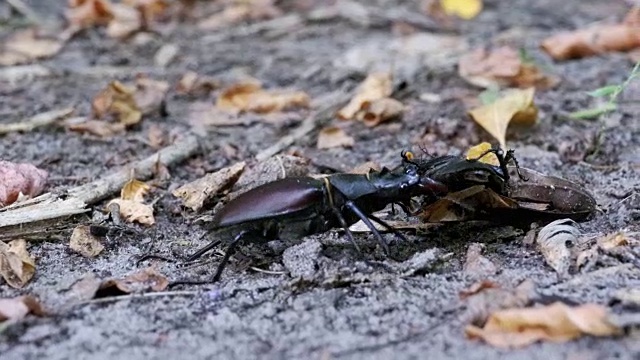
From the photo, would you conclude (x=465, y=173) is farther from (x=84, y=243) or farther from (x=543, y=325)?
(x=84, y=243)

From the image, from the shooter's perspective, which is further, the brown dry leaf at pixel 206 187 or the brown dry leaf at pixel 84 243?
the brown dry leaf at pixel 206 187

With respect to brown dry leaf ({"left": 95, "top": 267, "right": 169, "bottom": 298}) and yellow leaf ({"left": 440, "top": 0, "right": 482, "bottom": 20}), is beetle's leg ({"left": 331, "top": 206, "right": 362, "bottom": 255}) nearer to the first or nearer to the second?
brown dry leaf ({"left": 95, "top": 267, "right": 169, "bottom": 298})

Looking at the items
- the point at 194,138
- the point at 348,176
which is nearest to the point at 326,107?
the point at 194,138

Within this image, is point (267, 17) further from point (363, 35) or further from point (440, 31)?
point (440, 31)

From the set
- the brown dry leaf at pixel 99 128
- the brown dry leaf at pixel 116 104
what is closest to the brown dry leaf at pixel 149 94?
the brown dry leaf at pixel 116 104

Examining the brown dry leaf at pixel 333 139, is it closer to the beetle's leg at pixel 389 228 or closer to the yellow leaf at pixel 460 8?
the beetle's leg at pixel 389 228

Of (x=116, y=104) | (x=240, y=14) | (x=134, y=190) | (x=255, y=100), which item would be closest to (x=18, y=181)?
(x=134, y=190)

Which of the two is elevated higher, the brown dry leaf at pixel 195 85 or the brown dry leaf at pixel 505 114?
the brown dry leaf at pixel 505 114

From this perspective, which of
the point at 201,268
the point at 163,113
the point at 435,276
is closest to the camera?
the point at 435,276
